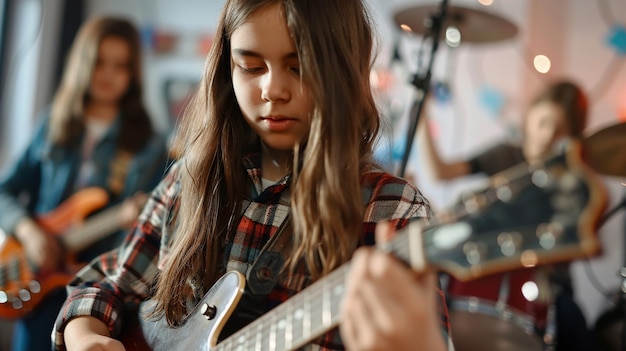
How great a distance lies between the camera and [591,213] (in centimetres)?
57

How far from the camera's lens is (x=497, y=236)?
63cm

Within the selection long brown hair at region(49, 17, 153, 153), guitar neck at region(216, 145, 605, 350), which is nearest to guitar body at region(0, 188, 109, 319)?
long brown hair at region(49, 17, 153, 153)

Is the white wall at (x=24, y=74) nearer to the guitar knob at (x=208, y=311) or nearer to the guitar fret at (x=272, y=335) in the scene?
the guitar knob at (x=208, y=311)

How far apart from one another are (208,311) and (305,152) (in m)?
0.24

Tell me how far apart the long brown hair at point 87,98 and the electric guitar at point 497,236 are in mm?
1496

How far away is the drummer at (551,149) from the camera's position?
197 centimetres

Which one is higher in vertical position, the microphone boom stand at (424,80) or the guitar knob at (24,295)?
the microphone boom stand at (424,80)

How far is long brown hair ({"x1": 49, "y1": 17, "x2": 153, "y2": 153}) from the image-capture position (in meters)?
2.18

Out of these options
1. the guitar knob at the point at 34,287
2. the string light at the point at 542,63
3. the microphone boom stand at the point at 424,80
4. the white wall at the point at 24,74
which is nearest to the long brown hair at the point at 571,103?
the string light at the point at 542,63

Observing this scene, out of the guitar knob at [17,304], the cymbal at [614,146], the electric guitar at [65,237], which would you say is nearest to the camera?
the cymbal at [614,146]

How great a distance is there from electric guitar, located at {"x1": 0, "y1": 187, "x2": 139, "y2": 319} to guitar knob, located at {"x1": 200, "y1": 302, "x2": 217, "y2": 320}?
1.12 metres

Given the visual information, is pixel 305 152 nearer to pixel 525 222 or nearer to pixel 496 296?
pixel 525 222

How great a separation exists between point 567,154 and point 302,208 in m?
0.38

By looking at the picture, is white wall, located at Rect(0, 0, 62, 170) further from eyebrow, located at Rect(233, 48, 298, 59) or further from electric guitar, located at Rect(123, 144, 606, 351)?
electric guitar, located at Rect(123, 144, 606, 351)
